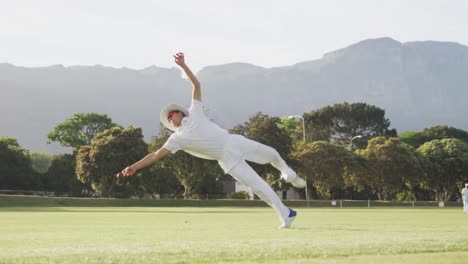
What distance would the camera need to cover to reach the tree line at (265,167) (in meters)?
→ 69.8

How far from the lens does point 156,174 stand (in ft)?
276

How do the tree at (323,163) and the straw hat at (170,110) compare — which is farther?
the tree at (323,163)

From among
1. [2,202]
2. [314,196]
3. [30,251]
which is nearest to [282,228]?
[30,251]

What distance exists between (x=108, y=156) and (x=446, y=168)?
136 feet

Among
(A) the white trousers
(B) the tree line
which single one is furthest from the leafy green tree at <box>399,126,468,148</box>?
(A) the white trousers

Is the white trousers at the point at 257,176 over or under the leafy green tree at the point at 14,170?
under

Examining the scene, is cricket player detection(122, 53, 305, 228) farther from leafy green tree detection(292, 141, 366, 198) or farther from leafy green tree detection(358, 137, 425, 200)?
leafy green tree detection(358, 137, 425, 200)

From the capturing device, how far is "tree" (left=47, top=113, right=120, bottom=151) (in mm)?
103188

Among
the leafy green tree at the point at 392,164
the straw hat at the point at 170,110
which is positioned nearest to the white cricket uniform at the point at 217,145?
the straw hat at the point at 170,110

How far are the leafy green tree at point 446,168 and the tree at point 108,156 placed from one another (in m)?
35.2

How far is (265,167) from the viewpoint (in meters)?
67.2

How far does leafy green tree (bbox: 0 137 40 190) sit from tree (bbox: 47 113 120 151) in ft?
31.5

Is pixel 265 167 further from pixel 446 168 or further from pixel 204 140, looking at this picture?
pixel 204 140

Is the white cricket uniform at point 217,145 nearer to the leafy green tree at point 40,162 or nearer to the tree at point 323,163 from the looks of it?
the tree at point 323,163
